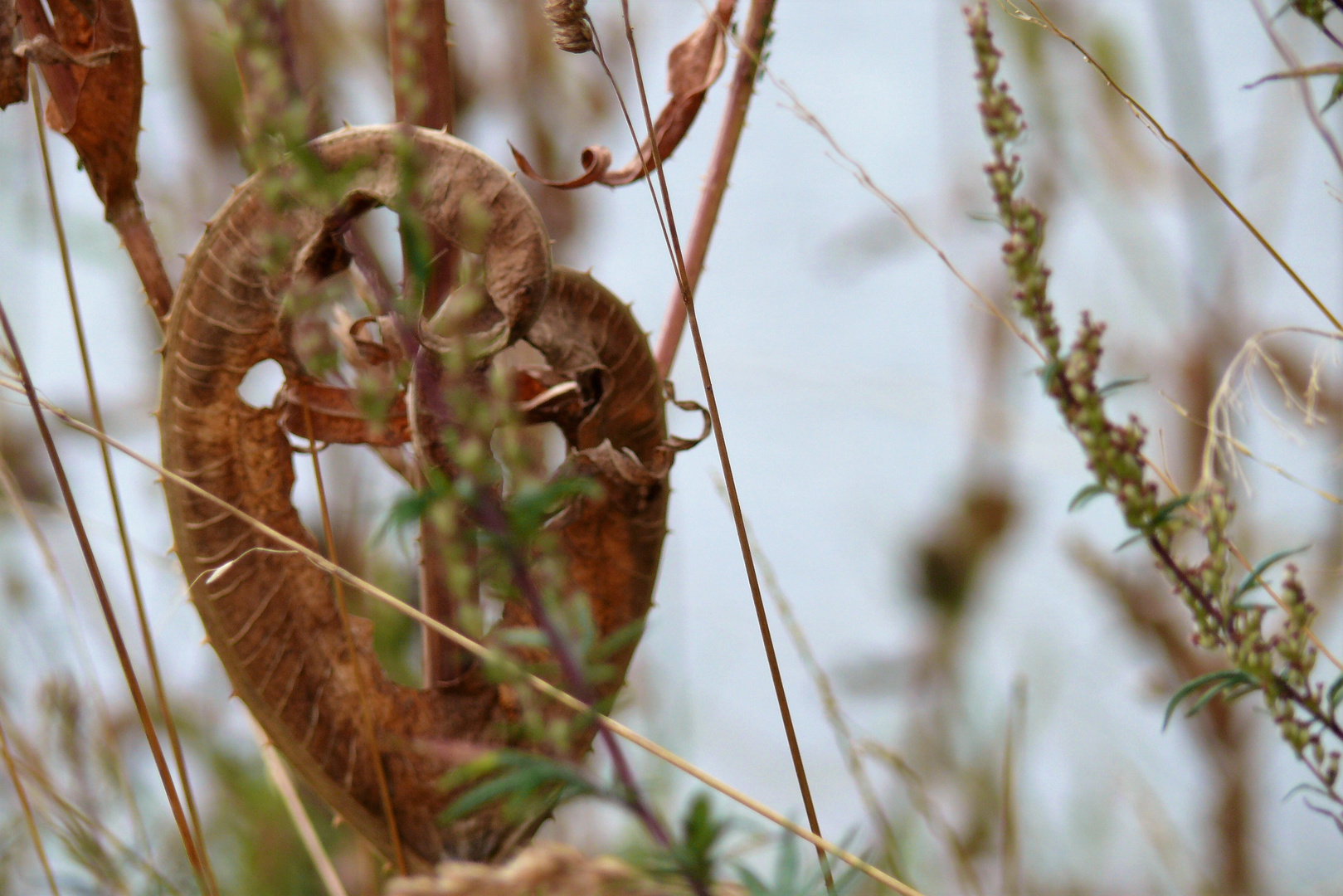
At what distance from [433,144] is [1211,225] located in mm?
913

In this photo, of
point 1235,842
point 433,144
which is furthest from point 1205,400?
point 433,144

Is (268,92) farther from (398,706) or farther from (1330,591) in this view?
(1330,591)

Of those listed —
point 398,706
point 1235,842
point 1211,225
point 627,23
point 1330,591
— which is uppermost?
point 1211,225

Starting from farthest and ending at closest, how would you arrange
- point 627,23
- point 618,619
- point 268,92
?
point 618,619, point 627,23, point 268,92

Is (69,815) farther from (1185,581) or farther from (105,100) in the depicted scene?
(1185,581)

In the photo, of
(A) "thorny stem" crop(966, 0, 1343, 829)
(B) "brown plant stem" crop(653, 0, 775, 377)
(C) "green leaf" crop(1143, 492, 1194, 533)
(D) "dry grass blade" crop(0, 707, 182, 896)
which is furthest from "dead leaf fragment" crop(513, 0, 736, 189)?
(D) "dry grass blade" crop(0, 707, 182, 896)

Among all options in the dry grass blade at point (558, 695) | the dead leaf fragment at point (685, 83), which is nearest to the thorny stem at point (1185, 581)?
the dry grass blade at point (558, 695)

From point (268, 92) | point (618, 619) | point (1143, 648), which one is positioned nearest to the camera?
point (268, 92)

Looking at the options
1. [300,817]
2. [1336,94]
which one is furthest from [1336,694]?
[300,817]

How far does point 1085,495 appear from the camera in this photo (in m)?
0.39

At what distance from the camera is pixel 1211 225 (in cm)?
102

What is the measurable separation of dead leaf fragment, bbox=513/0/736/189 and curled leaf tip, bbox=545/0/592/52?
11cm

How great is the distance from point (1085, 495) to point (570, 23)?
0.84ft

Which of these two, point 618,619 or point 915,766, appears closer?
point 618,619
